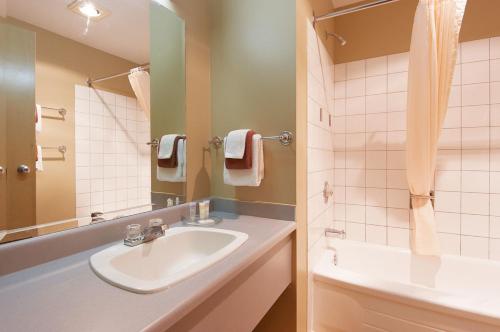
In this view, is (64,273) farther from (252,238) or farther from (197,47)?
(197,47)

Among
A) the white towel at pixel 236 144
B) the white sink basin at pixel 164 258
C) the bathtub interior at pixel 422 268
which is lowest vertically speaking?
the bathtub interior at pixel 422 268

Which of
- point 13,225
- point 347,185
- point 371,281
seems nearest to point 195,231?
point 13,225

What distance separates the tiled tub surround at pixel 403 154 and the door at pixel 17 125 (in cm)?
201

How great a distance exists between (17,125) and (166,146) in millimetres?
599

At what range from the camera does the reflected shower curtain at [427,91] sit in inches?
54.6

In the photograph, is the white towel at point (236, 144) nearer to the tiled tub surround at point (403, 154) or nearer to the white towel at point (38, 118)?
the white towel at point (38, 118)

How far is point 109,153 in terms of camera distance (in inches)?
40.4

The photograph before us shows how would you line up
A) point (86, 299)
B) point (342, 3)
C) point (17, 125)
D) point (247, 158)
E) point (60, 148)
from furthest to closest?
point (342, 3)
point (247, 158)
point (60, 148)
point (17, 125)
point (86, 299)

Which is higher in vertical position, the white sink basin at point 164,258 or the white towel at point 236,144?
the white towel at point 236,144

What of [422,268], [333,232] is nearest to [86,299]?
[333,232]

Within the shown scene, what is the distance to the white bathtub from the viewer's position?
1.17 metres

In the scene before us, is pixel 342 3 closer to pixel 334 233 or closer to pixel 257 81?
pixel 257 81

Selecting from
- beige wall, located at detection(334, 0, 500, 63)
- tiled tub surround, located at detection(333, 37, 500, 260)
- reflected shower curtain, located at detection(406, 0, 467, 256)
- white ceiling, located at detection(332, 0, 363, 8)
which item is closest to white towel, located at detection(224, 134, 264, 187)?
reflected shower curtain, located at detection(406, 0, 467, 256)

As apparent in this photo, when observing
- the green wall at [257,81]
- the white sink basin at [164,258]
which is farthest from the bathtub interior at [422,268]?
the white sink basin at [164,258]
